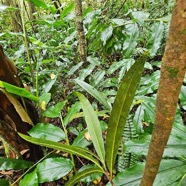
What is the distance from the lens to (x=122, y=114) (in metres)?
0.48

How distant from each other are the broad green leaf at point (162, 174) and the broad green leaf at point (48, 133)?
0.44 m

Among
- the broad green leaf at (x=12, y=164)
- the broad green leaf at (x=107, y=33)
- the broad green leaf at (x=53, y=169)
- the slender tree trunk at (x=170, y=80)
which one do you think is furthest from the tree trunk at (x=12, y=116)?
the slender tree trunk at (x=170, y=80)

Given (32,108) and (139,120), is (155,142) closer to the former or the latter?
(139,120)

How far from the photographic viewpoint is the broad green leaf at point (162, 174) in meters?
0.57

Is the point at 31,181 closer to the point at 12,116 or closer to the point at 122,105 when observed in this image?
the point at 12,116

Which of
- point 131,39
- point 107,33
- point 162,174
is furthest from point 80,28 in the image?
point 162,174

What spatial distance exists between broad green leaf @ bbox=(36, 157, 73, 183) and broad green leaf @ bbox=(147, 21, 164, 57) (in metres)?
0.61

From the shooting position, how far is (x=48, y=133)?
3.34 feet

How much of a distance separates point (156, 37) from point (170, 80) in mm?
799

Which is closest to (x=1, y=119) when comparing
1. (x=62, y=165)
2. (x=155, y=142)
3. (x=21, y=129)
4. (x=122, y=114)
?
(x=21, y=129)

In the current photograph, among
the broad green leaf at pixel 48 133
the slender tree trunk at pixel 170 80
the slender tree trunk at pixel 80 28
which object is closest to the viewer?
the slender tree trunk at pixel 170 80

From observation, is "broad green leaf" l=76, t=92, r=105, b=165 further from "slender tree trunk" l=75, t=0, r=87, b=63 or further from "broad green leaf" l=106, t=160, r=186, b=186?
"slender tree trunk" l=75, t=0, r=87, b=63

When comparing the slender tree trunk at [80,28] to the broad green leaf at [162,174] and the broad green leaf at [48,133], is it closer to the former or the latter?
the broad green leaf at [48,133]

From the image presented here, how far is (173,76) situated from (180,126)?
50 centimetres
